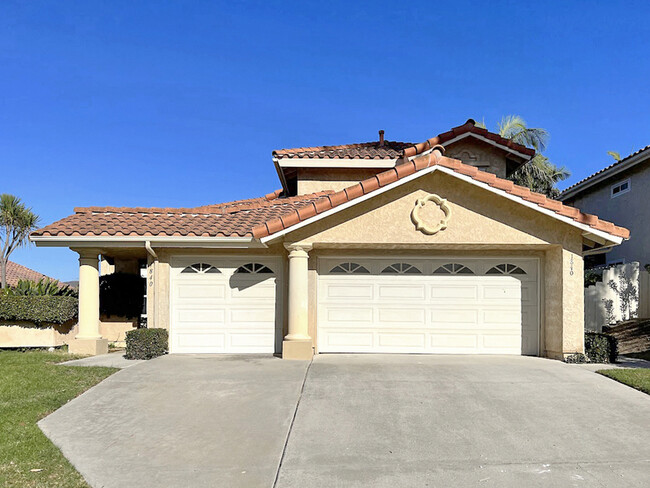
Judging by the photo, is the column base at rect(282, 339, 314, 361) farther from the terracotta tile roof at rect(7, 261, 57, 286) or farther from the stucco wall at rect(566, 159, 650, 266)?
the terracotta tile roof at rect(7, 261, 57, 286)

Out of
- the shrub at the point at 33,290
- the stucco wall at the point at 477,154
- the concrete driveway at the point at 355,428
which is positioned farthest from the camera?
the stucco wall at the point at 477,154

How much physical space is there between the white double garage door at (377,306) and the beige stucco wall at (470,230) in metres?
0.84

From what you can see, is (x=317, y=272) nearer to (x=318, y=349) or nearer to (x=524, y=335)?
(x=318, y=349)

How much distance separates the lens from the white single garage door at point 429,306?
1038 cm

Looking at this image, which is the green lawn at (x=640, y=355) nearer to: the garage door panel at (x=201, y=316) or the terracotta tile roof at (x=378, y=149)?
the terracotta tile roof at (x=378, y=149)

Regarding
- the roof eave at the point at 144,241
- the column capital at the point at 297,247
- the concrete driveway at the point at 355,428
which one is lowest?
the concrete driveway at the point at 355,428

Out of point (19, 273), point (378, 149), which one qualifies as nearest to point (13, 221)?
point (19, 273)

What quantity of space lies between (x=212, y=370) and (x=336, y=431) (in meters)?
3.67

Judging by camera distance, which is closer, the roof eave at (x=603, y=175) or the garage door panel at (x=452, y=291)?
the garage door panel at (x=452, y=291)

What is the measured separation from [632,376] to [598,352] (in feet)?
4.77

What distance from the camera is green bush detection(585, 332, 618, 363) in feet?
31.3

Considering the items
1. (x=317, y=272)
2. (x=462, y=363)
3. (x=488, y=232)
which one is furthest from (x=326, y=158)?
(x=462, y=363)

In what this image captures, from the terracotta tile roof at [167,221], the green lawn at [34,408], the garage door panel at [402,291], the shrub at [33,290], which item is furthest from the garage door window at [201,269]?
the garage door panel at [402,291]

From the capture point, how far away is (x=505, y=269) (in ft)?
34.3
